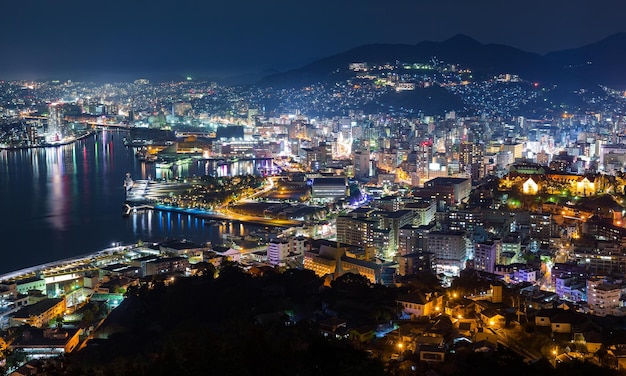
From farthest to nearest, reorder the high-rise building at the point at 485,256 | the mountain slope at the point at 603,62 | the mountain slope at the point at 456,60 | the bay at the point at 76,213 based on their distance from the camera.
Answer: the mountain slope at the point at 456,60, the mountain slope at the point at 603,62, the bay at the point at 76,213, the high-rise building at the point at 485,256

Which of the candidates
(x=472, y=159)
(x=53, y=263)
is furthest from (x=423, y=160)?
(x=53, y=263)

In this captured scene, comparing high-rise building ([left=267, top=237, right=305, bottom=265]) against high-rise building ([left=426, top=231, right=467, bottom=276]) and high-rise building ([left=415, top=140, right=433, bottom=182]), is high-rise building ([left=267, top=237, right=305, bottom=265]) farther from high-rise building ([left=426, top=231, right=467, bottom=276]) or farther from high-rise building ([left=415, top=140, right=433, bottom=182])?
high-rise building ([left=415, top=140, right=433, bottom=182])

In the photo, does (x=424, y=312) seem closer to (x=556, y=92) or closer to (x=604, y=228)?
(x=604, y=228)

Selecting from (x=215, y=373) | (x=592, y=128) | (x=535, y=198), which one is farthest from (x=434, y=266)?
(x=592, y=128)

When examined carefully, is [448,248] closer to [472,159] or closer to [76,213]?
[76,213]

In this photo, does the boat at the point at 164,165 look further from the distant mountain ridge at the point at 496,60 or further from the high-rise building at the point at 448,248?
the distant mountain ridge at the point at 496,60

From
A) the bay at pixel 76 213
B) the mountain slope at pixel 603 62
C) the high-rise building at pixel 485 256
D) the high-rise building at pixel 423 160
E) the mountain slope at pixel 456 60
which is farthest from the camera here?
the mountain slope at pixel 456 60

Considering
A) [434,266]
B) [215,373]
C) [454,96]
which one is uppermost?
[454,96]

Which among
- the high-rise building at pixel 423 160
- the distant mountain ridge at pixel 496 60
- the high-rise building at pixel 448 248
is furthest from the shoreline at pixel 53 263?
the distant mountain ridge at pixel 496 60
